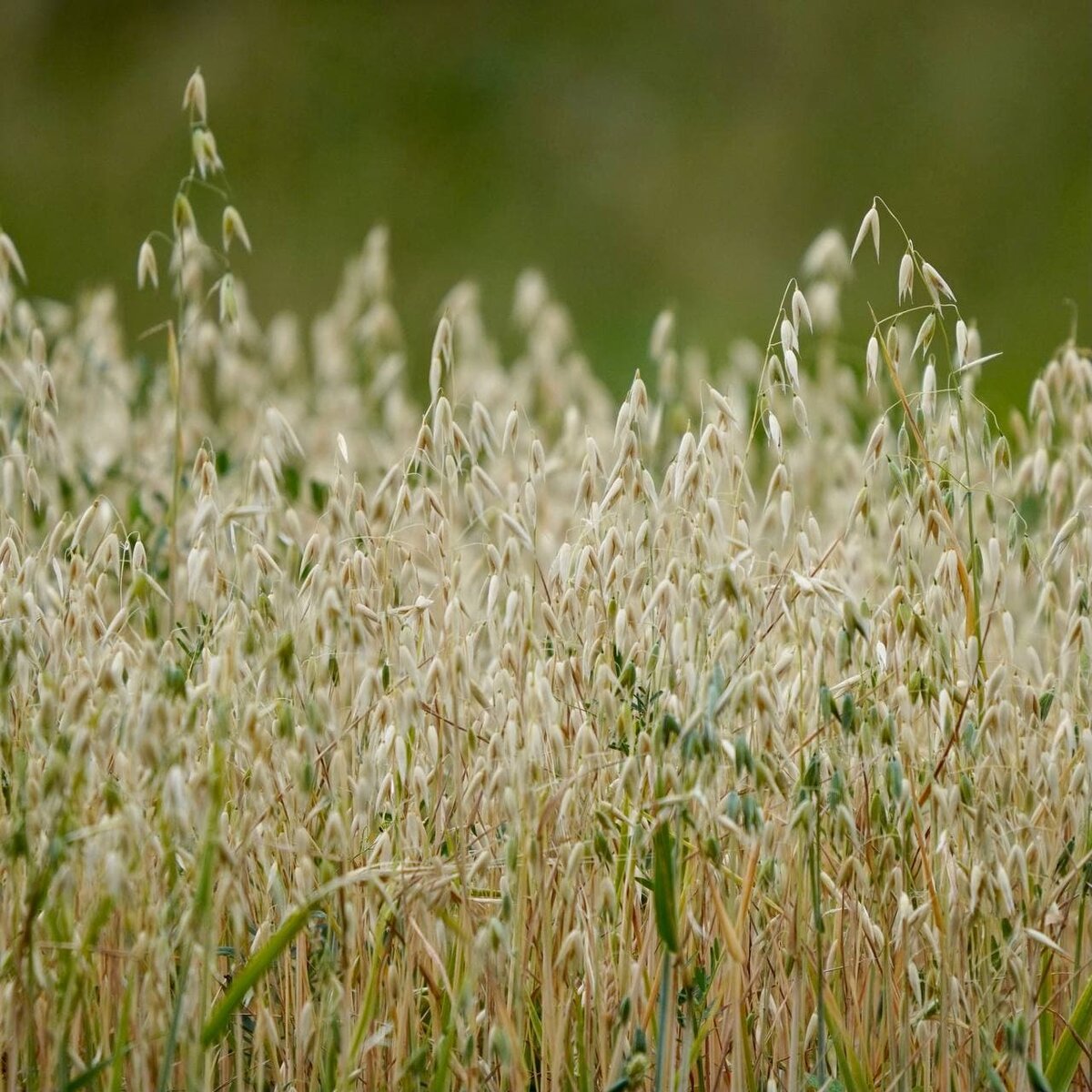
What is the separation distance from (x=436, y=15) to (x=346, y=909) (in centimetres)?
1066

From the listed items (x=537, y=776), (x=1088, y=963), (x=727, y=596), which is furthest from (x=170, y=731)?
(x=1088, y=963)

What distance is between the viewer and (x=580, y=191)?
376 inches

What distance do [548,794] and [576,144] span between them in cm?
923

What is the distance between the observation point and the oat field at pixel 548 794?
1369mm

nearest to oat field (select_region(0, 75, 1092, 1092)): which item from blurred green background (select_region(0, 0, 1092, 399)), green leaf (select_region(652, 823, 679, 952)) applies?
green leaf (select_region(652, 823, 679, 952))

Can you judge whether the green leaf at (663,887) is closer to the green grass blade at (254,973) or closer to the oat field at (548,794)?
the oat field at (548,794)

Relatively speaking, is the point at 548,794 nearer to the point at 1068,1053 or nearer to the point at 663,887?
the point at 663,887

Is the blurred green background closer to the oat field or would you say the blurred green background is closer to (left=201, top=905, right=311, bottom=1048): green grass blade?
the oat field

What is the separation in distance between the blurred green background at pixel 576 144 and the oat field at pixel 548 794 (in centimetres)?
594

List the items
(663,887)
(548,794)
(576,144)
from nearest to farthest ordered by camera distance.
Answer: (663,887)
(548,794)
(576,144)

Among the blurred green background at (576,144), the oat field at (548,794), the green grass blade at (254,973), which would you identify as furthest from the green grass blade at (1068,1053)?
the blurred green background at (576,144)

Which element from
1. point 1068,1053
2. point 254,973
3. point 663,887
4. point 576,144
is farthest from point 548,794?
point 576,144

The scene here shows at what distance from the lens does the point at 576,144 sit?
994 cm

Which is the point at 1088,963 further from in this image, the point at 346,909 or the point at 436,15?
the point at 436,15
